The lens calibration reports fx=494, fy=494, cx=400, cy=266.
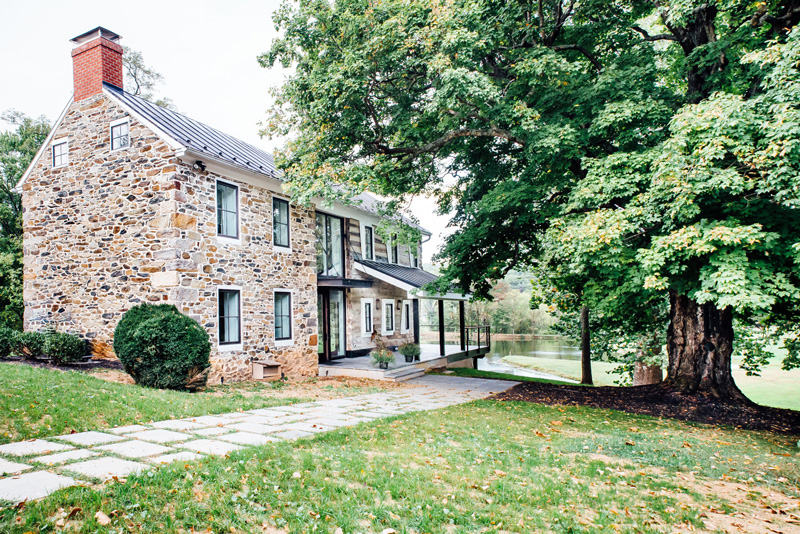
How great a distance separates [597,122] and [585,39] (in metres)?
2.58

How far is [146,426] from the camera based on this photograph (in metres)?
5.75

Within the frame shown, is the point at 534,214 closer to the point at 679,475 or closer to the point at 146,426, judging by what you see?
the point at 679,475

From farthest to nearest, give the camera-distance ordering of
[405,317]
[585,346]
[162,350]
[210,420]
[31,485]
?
[405,317] < [585,346] < [162,350] < [210,420] < [31,485]

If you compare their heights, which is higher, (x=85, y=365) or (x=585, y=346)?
(x=85, y=365)

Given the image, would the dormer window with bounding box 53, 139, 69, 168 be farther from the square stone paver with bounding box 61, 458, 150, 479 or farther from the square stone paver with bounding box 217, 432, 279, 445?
the square stone paver with bounding box 61, 458, 150, 479

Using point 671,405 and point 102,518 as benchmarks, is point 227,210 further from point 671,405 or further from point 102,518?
point 671,405

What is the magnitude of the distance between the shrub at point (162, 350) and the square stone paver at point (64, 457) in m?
4.22

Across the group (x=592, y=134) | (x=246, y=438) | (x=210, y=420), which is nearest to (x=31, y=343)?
(x=210, y=420)

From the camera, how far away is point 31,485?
140 inches

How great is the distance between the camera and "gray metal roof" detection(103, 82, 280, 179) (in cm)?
1034

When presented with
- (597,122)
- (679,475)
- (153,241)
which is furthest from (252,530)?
(153,241)

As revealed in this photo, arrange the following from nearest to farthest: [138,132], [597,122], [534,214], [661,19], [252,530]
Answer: [252,530], [597,122], [661,19], [534,214], [138,132]

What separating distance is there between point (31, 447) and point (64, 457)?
1.93ft

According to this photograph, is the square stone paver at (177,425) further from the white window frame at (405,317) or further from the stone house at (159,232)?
the white window frame at (405,317)
